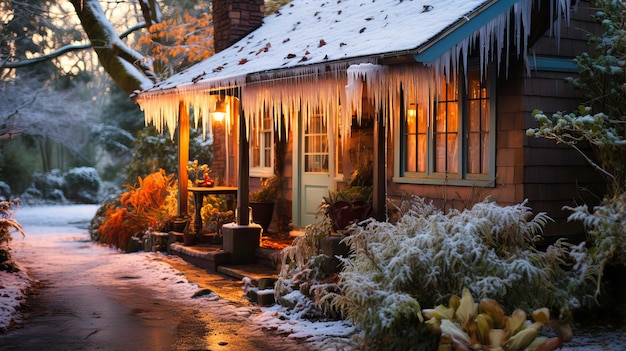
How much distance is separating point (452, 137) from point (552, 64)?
57.9 inches

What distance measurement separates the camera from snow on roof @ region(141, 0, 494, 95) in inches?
298

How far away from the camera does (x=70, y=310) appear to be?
8.02 meters

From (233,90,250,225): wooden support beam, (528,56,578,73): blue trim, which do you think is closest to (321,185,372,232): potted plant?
(233,90,250,225): wooden support beam

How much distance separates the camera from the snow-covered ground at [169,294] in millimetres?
6488

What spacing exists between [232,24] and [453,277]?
900 centimetres

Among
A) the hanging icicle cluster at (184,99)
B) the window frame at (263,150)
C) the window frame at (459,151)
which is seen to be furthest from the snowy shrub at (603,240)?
the window frame at (263,150)

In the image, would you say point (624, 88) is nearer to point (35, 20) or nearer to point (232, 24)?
point (232, 24)

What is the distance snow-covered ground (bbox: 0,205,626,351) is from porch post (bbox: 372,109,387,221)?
1.69 m

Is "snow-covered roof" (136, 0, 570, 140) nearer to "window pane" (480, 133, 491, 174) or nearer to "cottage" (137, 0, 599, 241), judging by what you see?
"cottage" (137, 0, 599, 241)

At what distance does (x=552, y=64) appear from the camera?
8234 mm

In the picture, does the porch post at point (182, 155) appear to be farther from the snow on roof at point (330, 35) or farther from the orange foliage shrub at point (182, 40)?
the orange foliage shrub at point (182, 40)

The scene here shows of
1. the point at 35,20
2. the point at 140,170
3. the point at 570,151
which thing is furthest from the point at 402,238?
the point at 35,20

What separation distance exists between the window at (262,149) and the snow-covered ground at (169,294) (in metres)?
2.81

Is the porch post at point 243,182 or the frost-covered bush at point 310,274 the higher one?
the porch post at point 243,182
